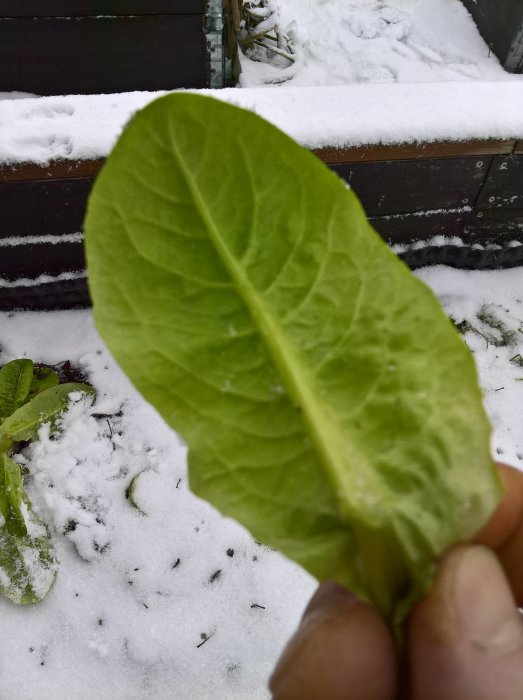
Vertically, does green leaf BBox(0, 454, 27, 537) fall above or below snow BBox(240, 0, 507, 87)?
below

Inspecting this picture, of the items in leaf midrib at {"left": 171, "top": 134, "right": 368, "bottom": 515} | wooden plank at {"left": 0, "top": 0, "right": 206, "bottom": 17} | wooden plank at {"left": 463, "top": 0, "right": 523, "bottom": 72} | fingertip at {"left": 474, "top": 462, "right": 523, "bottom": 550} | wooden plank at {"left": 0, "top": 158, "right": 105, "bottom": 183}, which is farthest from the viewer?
wooden plank at {"left": 463, "top": 0, "right": 523, "bottom": 72}

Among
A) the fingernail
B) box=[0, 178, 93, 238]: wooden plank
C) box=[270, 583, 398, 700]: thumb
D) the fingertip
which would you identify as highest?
the fingernail

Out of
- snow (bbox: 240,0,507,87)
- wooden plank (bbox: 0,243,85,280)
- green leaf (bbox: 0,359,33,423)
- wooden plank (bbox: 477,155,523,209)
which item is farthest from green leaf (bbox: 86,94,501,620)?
snow (bbox: 240,0,507,87)

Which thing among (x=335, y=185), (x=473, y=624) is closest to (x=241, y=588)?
(x=473, y=624)

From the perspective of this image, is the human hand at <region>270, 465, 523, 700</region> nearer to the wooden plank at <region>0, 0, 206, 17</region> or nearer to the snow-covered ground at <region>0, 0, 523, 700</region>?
the snow-covered ground at <region>0, 0, 523, 700</region>

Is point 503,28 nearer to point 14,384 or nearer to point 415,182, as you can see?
point 415,182

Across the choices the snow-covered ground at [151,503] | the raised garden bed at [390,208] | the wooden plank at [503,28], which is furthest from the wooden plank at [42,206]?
the wooden plank at [503,28]

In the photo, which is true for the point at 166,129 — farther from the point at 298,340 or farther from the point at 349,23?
the point at 349,23

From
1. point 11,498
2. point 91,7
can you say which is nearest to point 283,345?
point 11,498
